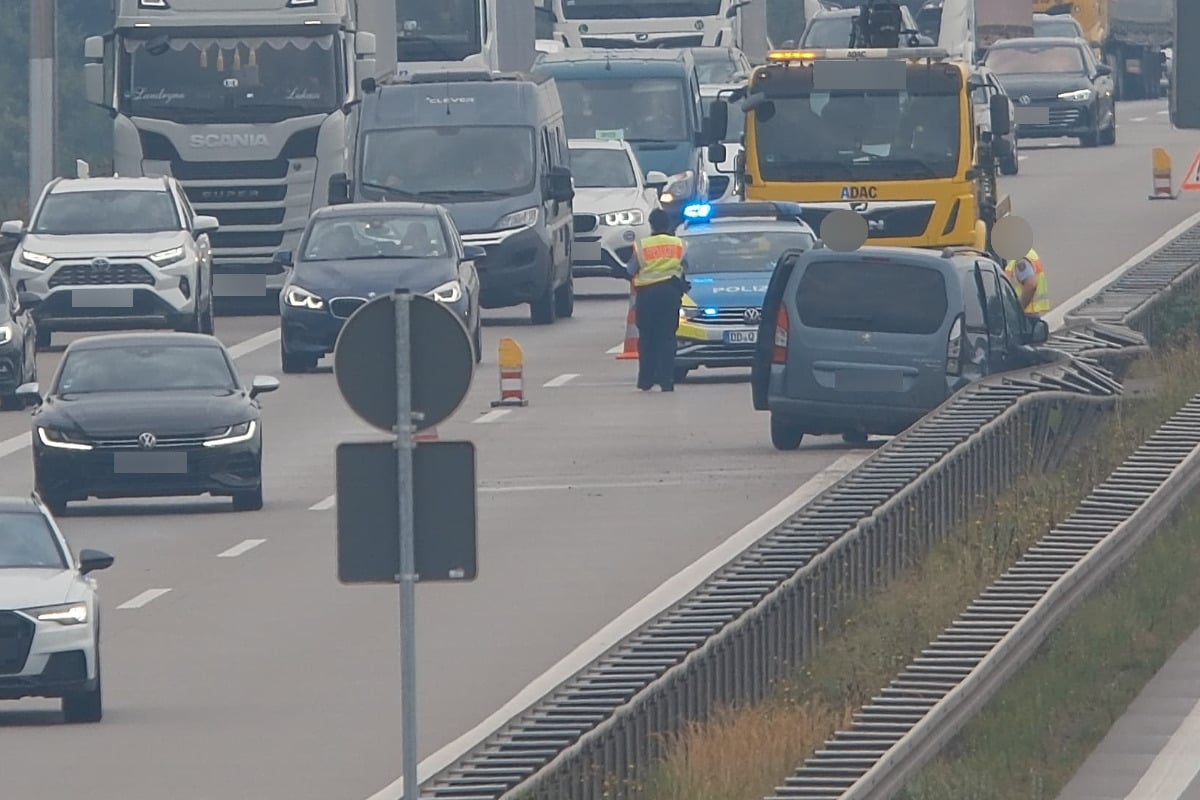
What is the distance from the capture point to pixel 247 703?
57.2ft

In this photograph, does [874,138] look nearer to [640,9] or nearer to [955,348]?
[955,348]

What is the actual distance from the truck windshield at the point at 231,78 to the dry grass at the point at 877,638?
47.4 feet

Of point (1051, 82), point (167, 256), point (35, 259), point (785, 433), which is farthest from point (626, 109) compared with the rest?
point (785, 433)

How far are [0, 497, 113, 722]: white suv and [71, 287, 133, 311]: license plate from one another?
19258 mm

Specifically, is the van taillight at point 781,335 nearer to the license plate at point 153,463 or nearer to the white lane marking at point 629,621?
the white lane marking at point 629,621

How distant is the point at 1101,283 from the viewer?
1615 inches

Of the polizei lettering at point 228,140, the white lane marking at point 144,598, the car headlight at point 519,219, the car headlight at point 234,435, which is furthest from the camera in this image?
the polizei lettering at point 228,140

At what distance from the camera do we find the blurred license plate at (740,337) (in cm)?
3269

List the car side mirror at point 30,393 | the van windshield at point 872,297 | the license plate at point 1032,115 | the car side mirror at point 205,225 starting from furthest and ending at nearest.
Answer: the license plate at point 1032,115 < the car side mirror at point 205,225 < the van windshield at point 872,297 < the car side mirror at point 30,393

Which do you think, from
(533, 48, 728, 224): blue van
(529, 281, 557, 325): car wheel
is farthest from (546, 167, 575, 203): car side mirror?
(533, 48, 728, 224): blue van

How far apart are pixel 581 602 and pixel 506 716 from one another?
4.47 m

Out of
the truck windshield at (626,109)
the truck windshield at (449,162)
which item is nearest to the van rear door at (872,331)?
the truck windshield at (449,162)

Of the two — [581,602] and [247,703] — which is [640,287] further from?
[247,703]

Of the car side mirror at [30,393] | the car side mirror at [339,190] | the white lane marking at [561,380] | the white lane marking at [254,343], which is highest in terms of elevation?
the car side mirror at [339,190]
